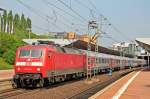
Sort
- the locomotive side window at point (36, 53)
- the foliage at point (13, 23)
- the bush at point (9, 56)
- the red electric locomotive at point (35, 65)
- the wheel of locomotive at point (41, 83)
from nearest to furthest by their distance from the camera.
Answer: the red electric locomotive at point (35, 65) < the wheel of locomotive at point (41, 83) < the locomotive side window at point (36, 53) < the bush at point (9, 56) < the foliage at point (13, 23)

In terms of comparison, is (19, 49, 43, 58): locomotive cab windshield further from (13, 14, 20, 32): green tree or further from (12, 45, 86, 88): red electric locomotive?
(13, 14, 20, 32): green tree

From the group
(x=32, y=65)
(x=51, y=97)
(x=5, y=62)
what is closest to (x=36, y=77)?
(x=32, y=65)

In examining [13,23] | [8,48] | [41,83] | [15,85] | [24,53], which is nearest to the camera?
[41,83]

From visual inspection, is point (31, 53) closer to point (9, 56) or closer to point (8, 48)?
point (9, 56)

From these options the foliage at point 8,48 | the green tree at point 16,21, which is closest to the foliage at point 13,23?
the green tree at point 16,21

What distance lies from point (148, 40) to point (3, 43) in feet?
89.2

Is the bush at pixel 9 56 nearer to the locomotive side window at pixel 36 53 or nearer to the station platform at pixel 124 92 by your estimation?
the station platform at pixel 124 92

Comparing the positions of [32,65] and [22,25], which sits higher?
[22,25]

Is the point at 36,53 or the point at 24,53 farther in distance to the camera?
the point at 24,53

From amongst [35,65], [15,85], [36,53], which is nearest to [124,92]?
[35,65]

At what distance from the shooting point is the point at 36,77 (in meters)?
25.2

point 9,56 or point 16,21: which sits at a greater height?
point 16,21

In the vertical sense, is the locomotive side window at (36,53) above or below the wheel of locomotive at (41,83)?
above

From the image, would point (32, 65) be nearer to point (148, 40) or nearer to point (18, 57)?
point (18, 57)
